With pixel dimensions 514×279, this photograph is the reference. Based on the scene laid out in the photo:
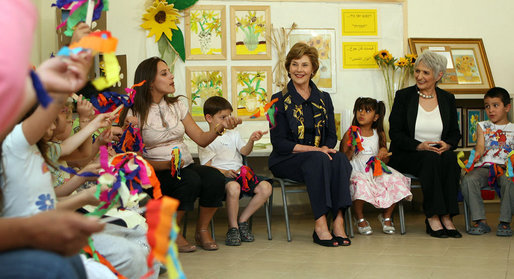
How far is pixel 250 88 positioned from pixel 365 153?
1226 millimetres

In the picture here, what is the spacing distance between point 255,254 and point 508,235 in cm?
190

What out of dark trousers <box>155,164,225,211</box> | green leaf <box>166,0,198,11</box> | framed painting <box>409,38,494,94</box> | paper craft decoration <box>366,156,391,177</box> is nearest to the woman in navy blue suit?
paper craft decoration <box>366,156,391,177</box>

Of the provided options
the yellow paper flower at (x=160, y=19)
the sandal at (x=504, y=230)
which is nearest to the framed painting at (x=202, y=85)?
the yellow paper flower at (x=160, y=19)

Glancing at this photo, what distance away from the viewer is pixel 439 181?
432 centimetres

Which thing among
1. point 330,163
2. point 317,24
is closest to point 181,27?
point 317,24

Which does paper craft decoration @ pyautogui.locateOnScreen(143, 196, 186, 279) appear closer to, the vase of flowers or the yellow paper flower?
the yellow paper flower

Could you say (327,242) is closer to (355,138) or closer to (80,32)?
(355,138)

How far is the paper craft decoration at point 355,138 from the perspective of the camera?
14.7 ft

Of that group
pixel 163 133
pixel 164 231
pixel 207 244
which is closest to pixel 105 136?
pixel 163 133

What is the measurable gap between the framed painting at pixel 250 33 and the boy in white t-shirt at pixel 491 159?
1.93 m

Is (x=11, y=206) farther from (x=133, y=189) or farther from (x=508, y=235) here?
(x=508, y=235)

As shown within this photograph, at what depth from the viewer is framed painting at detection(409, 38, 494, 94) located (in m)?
5.34

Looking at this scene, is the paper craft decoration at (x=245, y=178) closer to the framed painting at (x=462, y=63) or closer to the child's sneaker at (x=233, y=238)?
the child's sneaker at (x=233, y=238)

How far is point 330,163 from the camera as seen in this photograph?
13.6 feet
